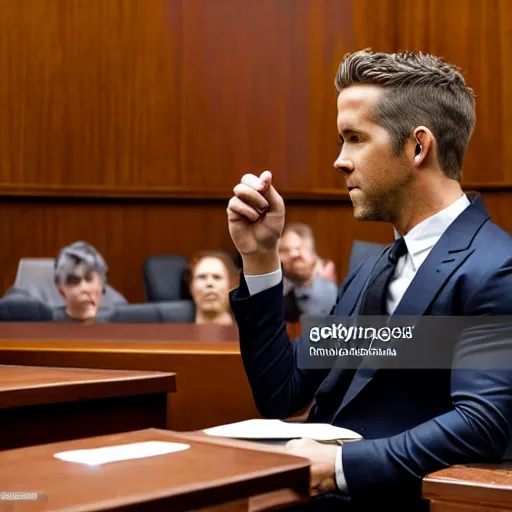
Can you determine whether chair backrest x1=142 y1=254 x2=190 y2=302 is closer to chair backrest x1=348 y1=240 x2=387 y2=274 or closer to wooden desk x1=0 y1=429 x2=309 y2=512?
chair backrest x1=348 y1=240 x2=387 y2=274

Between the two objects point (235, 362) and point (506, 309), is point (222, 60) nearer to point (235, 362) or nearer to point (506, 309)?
point (235, 362)

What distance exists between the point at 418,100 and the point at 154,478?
347mm

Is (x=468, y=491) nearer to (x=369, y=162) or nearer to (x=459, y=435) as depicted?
(x=459, y=435)

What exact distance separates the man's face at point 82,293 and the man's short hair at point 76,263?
23 mm

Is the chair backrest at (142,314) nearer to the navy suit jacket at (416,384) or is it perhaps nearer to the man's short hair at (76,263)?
the man's short hair at (76,263)

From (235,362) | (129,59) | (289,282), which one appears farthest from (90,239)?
(235,362)

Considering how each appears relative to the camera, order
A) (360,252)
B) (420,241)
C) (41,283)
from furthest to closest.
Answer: (41,283)
(360,252)
(420,241)

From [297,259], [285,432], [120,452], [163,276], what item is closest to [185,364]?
[285,432]

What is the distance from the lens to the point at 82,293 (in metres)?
1.57

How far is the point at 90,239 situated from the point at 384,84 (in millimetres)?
2215

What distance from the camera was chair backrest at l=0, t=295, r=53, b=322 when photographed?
123 cm

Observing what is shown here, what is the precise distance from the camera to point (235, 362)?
77 cm

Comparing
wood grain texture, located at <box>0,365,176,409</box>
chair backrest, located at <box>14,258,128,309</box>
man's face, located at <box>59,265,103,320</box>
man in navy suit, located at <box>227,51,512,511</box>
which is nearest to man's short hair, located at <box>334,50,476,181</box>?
man in navy suit, located at <box>227,51,512,511</box>

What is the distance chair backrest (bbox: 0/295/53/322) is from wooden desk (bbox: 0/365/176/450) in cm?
60
